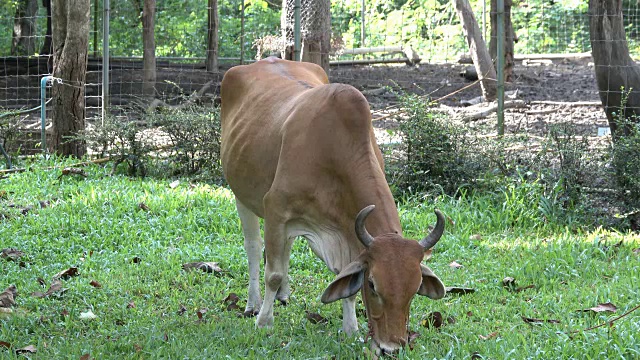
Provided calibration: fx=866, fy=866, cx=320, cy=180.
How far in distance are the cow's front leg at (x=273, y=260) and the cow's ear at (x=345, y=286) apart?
2.20 feet

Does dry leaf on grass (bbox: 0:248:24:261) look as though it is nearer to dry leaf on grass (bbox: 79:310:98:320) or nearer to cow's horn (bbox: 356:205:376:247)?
dry leaf on grass (bbox: 79:310:98:320)

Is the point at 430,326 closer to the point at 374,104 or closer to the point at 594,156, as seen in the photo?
the point at 594,156

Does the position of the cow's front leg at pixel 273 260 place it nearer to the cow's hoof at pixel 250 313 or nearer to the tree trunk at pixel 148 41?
the cow's hoof at pixel 250 313

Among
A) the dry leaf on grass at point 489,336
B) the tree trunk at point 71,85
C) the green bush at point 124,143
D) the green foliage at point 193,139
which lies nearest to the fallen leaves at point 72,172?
the green bush at point 124,143

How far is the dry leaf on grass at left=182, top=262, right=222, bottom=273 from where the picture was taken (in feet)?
21.1

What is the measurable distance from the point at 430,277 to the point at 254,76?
96.4 inches

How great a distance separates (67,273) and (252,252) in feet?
4.61

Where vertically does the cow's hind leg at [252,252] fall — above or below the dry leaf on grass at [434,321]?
above

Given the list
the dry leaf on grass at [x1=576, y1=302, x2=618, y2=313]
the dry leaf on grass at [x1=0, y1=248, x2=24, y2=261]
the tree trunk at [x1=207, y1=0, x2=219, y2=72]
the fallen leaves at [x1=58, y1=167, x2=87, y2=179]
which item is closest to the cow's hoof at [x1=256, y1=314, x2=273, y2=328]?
the dry leaf on grass at [x1=576, y1=302, x2=618, y2=313]

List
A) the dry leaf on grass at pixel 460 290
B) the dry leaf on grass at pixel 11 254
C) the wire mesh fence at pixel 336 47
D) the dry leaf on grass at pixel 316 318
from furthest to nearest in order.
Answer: the wire mesh fence at pixel 336 47
the dry leaf on grass at pixel 11 254
the dry leaf on grass at pixel 460 290
the dry leaf on grass at pixel 316 318

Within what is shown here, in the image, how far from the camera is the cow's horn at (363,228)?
4.20m

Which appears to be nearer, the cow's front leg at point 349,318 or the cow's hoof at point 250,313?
the cow's front leg at point 349,318

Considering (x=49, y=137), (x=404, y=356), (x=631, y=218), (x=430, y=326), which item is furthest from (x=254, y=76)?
(x=49, y=137)

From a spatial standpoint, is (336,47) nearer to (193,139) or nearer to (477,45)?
(477,45)
